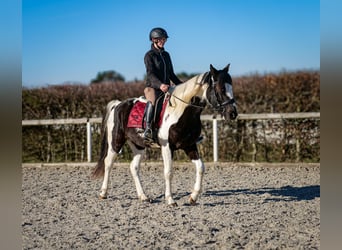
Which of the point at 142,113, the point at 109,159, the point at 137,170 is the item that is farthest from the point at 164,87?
the point at 109,159

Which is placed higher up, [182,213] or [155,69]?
[155,69]

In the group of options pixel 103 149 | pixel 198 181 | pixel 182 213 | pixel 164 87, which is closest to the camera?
pixel 182 213

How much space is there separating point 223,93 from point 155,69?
1223 millimetres

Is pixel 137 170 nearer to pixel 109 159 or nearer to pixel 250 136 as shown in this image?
pixel 109 159

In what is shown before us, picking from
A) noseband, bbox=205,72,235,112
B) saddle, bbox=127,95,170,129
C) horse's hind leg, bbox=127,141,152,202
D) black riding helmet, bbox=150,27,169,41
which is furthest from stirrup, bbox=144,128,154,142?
black riding helmet, bbox=150,27,169,41

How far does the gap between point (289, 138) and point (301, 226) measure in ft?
21.8

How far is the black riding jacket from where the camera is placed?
22.3 ft

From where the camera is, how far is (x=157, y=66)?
686cm

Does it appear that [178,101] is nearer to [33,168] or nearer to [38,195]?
[38,195]

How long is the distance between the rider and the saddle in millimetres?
75

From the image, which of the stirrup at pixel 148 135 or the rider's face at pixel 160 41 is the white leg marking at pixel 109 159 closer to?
the stirrup at pixel 148 135

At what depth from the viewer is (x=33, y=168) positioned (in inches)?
495

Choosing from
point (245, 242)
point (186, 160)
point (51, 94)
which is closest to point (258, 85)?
point (186, 160)

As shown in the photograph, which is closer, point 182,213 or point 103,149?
point 182,213
